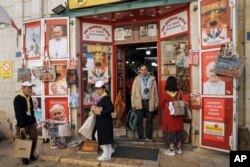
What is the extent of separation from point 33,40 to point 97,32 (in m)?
1.90

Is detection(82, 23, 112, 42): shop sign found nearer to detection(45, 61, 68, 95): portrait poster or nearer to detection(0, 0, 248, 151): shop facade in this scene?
detection(0, 0, 248, 151): shop facade

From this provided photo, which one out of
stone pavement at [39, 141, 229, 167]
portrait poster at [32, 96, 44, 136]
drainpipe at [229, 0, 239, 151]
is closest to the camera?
drainpipe at [229, 0, 239, 151]

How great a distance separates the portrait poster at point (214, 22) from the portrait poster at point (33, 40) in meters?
4.63

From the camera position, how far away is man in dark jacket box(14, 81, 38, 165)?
6.20 m

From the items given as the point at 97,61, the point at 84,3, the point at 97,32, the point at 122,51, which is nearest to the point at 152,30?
the point at 122,51

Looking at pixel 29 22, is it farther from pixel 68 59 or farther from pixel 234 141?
pixel 234 141

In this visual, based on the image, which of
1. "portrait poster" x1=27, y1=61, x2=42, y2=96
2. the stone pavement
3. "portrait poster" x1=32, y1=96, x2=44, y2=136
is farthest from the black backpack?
"portrait poster" x1=27, y1=61, x2=42, y2=96

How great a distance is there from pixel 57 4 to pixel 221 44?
478cm

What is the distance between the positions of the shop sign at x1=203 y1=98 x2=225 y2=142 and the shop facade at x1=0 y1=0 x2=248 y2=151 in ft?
0.07

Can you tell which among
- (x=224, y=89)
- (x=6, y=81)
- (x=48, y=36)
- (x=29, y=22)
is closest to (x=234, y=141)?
(x=224, y=89)

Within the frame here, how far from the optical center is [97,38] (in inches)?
333

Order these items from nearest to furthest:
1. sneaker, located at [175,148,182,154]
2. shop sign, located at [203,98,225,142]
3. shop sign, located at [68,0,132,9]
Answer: shop sign, located at [203,98,225,142], sneaker, located at [175,148,182,154], shop sign, located at [68,0,132,9]

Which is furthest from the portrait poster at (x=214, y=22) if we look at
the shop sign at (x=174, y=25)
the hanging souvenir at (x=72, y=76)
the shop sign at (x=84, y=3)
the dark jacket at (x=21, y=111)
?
the dark jacket at (x=21, y=111)

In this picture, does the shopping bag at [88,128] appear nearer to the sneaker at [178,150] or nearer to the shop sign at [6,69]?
the sneaker at [178,150]
